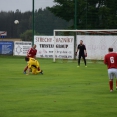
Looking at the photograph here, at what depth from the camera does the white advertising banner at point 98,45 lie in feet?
147

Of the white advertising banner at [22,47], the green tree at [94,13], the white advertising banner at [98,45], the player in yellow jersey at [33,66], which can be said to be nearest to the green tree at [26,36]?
the white advertising banner at [22,47]

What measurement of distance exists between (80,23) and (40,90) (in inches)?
1151

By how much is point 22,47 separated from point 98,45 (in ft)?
40.6

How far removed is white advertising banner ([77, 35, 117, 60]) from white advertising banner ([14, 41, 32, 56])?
10260 mm

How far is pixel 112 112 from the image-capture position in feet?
52.0

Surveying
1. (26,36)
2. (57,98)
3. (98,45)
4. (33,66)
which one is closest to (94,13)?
(98,45)

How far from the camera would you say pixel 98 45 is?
45500mm

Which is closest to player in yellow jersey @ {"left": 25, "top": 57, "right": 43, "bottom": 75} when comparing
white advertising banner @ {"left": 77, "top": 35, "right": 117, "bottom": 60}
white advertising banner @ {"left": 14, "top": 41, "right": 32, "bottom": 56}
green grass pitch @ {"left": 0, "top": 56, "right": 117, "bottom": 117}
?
green grass pitch @ {"left": 0, "top": 56, "right": 117, "bottom": 117}

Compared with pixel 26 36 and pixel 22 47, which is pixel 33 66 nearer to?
pixel 22 47

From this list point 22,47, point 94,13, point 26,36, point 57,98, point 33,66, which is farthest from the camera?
point 26,36

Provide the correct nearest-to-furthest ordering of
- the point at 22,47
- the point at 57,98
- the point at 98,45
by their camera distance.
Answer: the point at 57,98, the point at 98,45, the point at 22,47

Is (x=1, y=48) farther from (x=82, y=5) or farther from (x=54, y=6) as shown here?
(x=82, y=5)

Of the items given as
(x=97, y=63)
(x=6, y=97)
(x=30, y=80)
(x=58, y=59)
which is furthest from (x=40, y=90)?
(x=58, y=59)

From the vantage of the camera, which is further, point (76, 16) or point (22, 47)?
point (22, 47)
